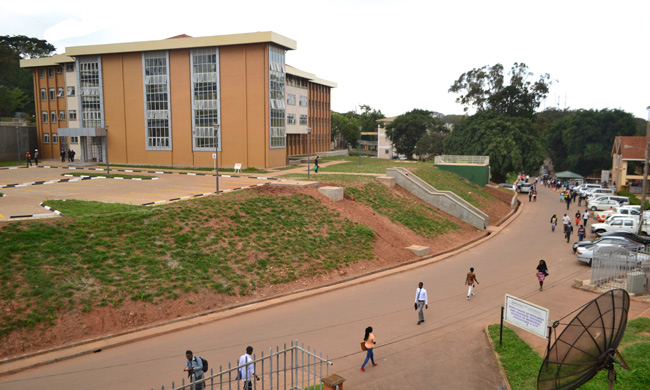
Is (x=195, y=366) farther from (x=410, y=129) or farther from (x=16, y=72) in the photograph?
(x=16, y=72)

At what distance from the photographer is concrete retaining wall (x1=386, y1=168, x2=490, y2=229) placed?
31406 mm

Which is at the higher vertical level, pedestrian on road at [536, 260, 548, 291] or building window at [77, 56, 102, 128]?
building window at [77, 56, 102, 128]

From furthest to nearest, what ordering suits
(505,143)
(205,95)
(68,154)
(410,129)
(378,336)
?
1. (410,129)
2. (505,143)
3. (68,154)
4. (205,95)
5. (378,336)

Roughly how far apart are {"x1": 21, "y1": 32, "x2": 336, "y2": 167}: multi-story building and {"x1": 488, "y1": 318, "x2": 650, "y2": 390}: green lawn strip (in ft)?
109

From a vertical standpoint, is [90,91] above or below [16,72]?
below

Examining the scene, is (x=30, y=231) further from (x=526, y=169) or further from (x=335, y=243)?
(x=526, y=169)

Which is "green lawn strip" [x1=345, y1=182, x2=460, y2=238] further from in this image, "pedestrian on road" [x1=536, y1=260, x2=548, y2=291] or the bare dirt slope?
"pedestrian on road" [x1=536, y1=260, x2=548, y2=291]

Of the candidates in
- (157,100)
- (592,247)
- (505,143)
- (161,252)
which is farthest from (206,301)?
(505,143)

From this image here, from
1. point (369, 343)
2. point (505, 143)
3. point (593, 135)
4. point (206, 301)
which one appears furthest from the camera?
point (593, 135)

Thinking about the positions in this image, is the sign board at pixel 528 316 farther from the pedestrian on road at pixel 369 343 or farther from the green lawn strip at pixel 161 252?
the green lawn strip at pixel 161 252

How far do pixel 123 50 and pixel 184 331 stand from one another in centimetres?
4080

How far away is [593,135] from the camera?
7356 cm

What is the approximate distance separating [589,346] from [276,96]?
131 feet

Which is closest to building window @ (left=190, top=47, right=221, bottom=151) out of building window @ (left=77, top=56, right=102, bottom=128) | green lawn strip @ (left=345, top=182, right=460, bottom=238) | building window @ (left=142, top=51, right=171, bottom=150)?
building window @ (left=142, top=51, right=171, bottom=150)
